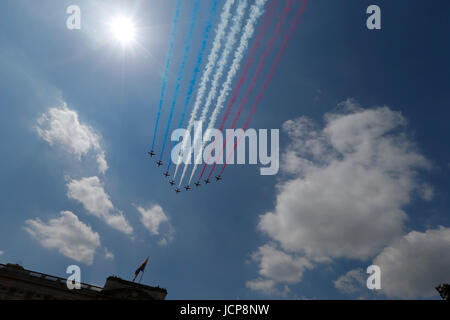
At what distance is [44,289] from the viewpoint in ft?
112

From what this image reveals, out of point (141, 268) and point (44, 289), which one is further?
point (141, 268)

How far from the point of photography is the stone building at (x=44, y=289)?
32403 mm

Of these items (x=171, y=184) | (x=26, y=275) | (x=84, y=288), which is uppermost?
(x=171, y=184)

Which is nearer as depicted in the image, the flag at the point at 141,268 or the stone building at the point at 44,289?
the stone building at the point at 44,289

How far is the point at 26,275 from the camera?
3400 cm

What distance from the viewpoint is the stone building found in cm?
3240

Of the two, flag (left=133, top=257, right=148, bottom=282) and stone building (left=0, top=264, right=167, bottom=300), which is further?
flag (left=133, top=257, right=148, bottom=282)

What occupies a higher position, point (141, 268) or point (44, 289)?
point (141, 268)
